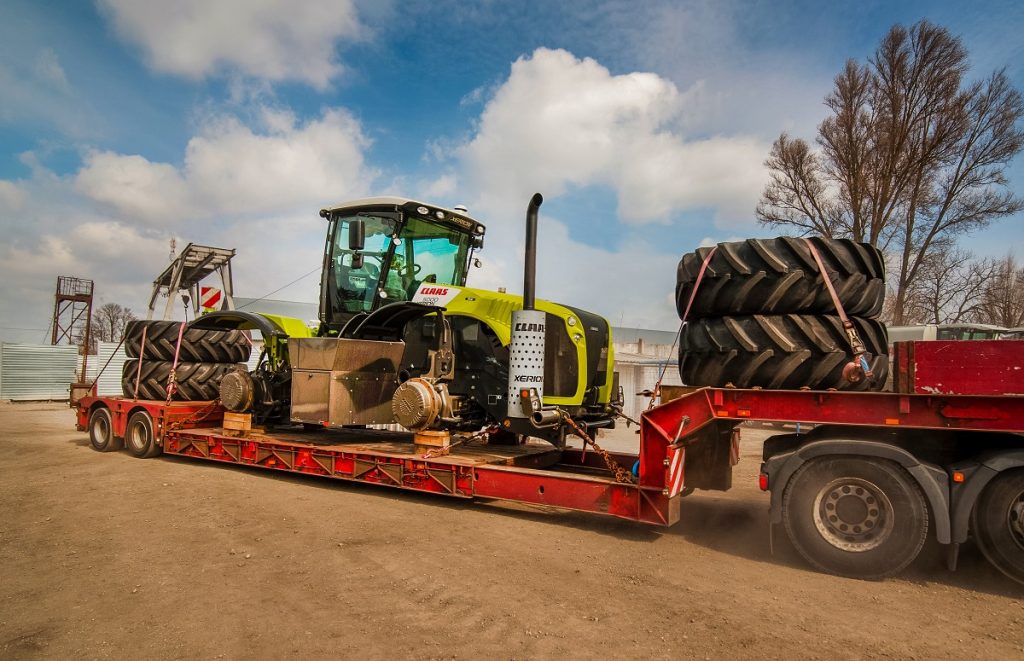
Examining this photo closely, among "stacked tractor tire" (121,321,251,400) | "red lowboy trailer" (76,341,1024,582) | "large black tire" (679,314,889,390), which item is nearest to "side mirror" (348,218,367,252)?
"stacked tractor tire" (121,321,251,400)

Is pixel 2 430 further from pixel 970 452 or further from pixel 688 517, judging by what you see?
pixel 970 452

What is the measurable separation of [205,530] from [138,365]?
221 inches

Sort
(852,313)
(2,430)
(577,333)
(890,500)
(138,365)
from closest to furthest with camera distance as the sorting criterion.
→ (890,500), (852,313), (577,333), (138,365), (2,430)

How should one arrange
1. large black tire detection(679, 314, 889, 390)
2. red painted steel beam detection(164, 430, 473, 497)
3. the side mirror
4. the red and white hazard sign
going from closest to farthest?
large black tire detection(679, 314, 889, 390) → red painted steel beam detection(164, 430, 473, 497) → the side mirror → the red and white hazard sign

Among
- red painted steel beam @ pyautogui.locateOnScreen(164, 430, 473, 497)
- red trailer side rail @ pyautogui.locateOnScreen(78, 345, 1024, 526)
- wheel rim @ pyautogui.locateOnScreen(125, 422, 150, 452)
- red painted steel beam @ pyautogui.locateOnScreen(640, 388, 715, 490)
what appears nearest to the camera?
red trailer side rail @ pyautogui.locateOnScreen(78, 345, 1024, 526)

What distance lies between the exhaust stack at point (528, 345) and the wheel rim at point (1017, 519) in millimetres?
3792

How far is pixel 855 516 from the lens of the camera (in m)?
4.87

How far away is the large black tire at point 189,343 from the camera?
9.97 m

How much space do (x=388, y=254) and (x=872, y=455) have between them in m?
6.19

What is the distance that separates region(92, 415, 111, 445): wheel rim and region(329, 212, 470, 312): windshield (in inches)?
181

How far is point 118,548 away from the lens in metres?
5.20

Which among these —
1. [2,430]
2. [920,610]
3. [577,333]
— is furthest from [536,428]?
[2,430]

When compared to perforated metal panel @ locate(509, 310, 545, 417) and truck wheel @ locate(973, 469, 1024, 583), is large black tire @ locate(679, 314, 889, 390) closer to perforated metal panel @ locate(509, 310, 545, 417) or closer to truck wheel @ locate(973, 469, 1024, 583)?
truck wheel @ locate(973, 469, 1024, 583)

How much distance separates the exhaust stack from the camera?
246 inches
